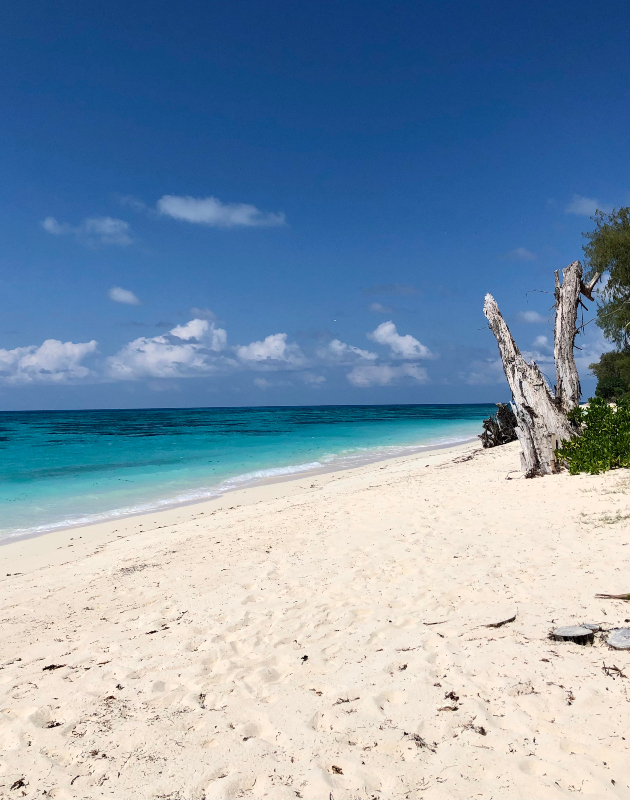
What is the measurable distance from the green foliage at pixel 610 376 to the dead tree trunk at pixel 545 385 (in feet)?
67.0

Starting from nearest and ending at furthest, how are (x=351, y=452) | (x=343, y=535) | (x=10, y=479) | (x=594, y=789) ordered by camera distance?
(x=594, y=789), (x=343, y=535), (x=10, y=479), (x=351, y=452)

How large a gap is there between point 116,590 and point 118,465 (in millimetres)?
18237

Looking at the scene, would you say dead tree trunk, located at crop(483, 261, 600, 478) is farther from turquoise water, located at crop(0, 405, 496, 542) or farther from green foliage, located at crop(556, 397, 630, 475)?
turquoise water, located at crop(0, 405, 496, 542)

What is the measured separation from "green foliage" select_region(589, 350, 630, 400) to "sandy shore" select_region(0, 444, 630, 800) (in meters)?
27.6

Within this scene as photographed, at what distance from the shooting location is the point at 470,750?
288 cm

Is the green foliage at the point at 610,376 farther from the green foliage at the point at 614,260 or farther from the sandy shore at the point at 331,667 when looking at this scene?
the sandy shore at the point at 331,667

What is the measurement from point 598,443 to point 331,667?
9090 mm

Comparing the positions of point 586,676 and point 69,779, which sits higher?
point 586,676

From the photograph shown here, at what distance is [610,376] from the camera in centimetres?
3509

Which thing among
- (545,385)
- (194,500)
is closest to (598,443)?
(545,385)

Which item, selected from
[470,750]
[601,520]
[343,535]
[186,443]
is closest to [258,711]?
[470,750]

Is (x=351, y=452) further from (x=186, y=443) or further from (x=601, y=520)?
(x=601, y=520)

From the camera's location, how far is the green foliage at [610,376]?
31.8m

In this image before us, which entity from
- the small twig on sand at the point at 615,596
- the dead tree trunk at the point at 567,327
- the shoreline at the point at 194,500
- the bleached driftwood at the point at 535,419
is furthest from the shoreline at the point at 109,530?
the small twig on sand at the point at 615,596
